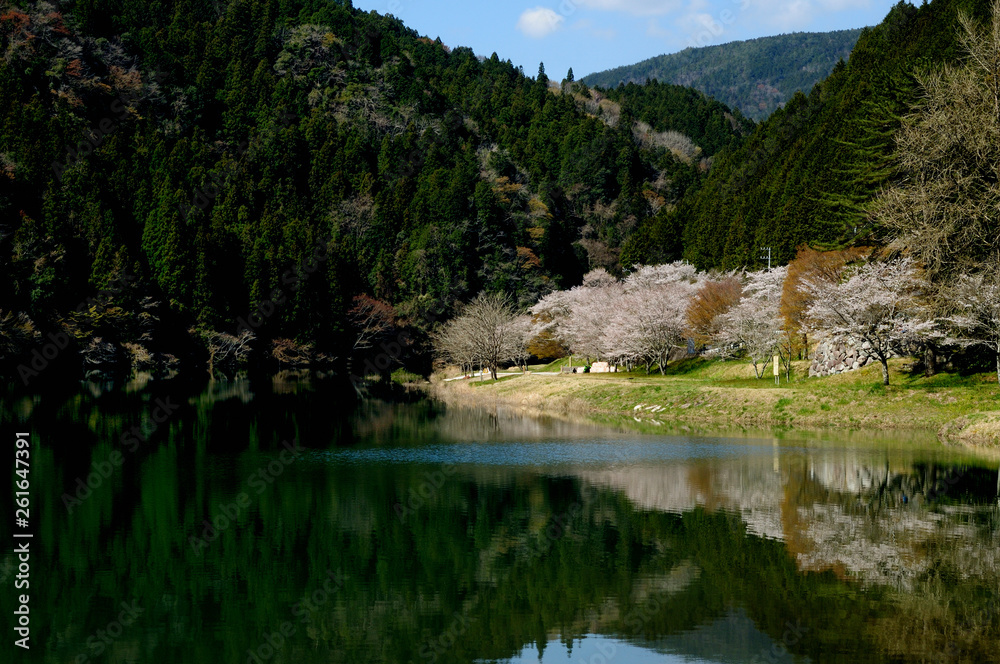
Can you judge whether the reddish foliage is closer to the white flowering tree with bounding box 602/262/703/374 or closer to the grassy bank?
the white flowering tree with bounding box 602/262/703/374

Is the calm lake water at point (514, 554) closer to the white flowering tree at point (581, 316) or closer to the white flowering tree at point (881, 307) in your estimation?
the white flowering tree at point (881, 307)

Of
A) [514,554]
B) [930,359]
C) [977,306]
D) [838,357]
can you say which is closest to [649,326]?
[838,357]

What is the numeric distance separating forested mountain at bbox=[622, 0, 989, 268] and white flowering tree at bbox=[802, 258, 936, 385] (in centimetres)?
592

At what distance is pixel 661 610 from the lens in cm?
1448

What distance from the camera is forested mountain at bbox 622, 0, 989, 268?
176 feet

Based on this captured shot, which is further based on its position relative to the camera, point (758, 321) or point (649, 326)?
point (649, 326)

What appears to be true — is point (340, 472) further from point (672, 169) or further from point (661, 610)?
point (672, 169)

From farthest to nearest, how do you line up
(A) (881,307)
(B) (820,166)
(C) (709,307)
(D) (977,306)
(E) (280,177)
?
(E) (280,177) < (B) (820,166) < (C) (709,307) < (A) (881,307) < (D) (977,306)

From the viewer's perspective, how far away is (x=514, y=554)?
1805 cm

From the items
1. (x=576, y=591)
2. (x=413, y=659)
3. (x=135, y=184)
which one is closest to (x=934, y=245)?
(x=576, y=591)

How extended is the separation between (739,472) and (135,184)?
98841 mm

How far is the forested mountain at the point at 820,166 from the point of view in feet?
176

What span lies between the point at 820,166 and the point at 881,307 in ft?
114

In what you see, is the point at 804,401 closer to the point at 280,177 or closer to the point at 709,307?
the point at 709,307
